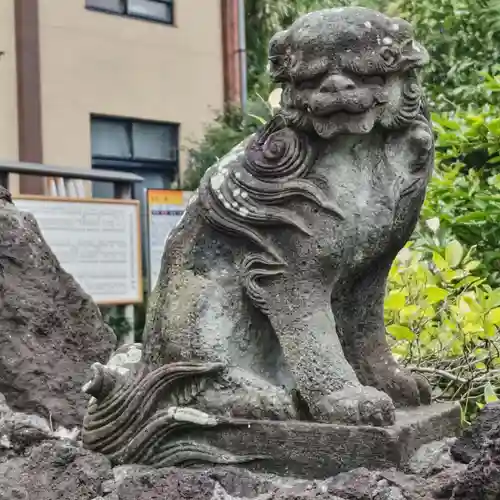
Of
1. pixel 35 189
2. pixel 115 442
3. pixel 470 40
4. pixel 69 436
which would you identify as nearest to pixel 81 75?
pixel 35 189

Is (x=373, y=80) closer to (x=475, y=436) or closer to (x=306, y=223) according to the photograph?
(x=306, y=223)

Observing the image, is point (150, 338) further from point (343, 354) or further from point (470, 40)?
point (470, 40)

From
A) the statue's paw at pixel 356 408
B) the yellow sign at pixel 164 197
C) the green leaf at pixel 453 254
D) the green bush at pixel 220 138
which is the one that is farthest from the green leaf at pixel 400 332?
the green bush at pixel 220 138

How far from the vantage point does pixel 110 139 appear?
31.0 ft

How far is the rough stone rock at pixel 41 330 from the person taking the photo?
10.4 ft

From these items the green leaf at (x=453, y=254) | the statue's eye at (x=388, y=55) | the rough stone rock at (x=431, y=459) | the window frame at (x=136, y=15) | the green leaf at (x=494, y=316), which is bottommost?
the rough stone rock at (x=431, y=459)

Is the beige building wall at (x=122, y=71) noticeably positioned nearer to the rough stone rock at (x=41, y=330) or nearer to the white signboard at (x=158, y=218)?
the white signboard at (x=158, y=218)

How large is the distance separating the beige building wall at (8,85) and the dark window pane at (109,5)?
0.95 metres

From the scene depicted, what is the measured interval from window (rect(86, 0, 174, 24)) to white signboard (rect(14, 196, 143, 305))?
4.81m

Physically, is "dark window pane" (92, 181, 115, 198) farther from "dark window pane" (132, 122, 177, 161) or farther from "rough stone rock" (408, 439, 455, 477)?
"rough stone rock" (408, 439, 455, 477)

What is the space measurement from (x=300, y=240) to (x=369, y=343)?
1.08 feet

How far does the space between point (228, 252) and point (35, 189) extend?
6334mm

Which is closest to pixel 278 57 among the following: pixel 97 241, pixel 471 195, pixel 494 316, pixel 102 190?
pixel 494 316

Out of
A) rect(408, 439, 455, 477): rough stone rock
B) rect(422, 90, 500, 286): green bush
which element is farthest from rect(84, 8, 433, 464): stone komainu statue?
rect(422, 90, 500, 286): green bush
